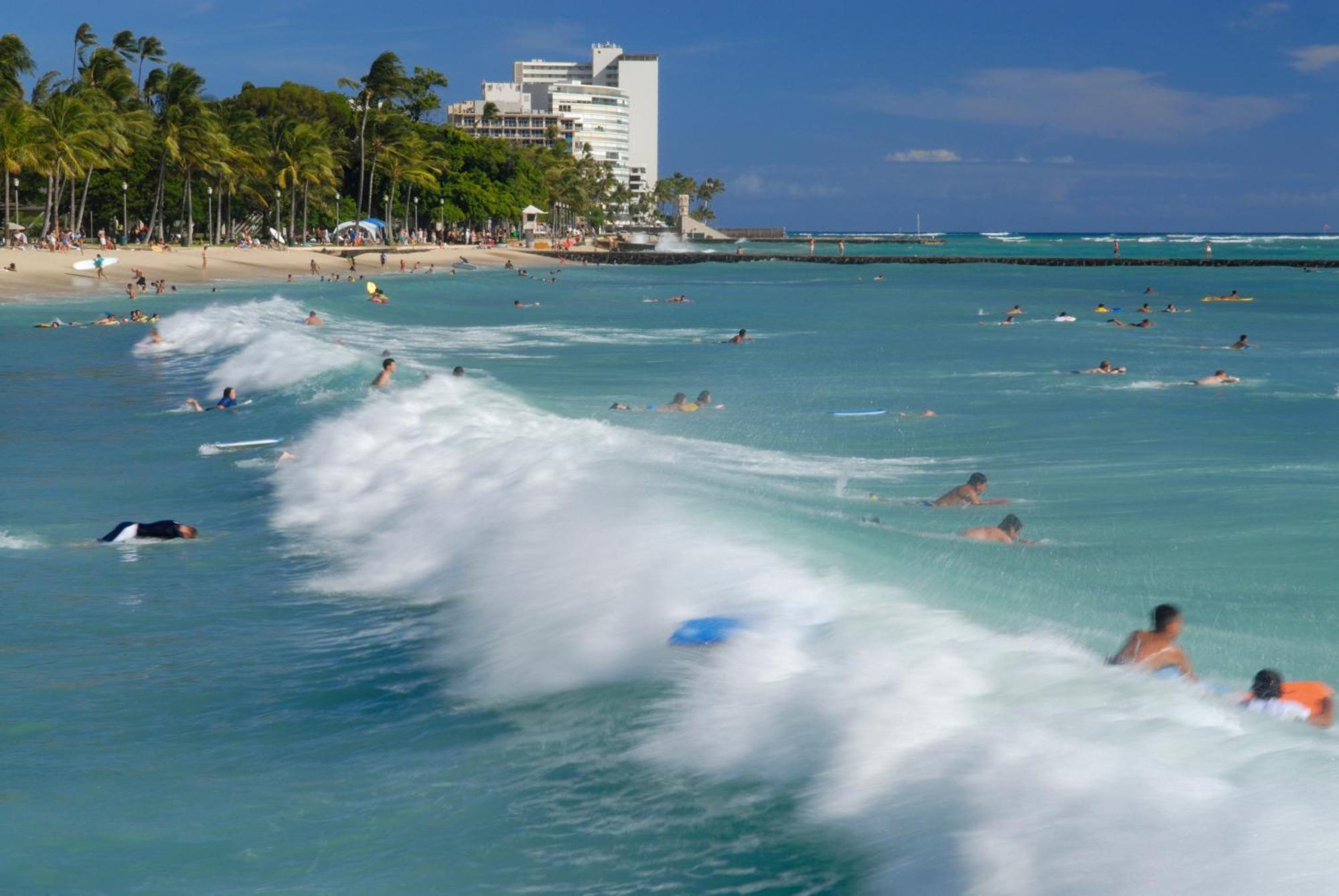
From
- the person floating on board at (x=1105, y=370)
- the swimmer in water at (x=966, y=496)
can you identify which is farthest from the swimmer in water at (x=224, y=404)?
the person floating on board at (x=1105, y=370)

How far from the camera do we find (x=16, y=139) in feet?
194

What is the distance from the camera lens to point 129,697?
24.6ft

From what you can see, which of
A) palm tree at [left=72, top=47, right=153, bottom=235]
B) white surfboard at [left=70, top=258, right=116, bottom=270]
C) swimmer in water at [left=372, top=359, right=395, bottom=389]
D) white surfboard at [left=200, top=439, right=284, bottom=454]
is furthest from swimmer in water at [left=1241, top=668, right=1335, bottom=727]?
palm tree at [left=72, top=47, right=153, bottom=235]

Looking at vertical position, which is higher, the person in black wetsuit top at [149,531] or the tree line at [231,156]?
the tree line at [231,156]

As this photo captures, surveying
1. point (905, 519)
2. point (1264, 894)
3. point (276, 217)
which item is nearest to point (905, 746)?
point (1264, 894)

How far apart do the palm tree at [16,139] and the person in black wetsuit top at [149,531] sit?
54.6 m

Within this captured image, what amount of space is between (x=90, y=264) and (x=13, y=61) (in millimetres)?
21729

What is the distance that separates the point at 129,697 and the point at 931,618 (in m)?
4.44

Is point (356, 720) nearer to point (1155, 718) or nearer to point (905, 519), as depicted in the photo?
point (1155, 718)

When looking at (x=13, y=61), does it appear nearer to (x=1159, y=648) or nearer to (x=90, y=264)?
(x=90, y=264)

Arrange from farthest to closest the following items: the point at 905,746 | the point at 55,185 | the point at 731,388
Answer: the point at 55,185, the point at 731,388, the point at 905,746

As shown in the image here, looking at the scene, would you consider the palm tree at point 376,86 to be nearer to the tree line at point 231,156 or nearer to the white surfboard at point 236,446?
the tree line at point 231,156

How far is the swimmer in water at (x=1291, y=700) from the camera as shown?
6754 millimetres

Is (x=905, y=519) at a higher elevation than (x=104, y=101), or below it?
below
